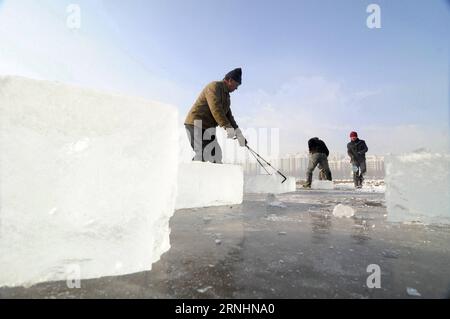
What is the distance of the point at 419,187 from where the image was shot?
2443 millimetres

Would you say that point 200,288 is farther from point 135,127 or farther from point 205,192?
point 205,192

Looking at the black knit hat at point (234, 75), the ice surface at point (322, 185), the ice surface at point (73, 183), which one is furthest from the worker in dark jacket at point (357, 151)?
the ice surface at point (73, 183)

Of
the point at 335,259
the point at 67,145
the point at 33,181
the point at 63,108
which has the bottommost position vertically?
the point at 335,259

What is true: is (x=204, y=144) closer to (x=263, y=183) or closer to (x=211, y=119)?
(x=211, y=119)

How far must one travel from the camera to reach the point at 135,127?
1373 millimetres

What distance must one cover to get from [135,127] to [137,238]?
0.54m

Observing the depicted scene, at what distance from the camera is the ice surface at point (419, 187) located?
7.74 ft

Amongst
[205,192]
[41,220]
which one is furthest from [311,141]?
[41,220]

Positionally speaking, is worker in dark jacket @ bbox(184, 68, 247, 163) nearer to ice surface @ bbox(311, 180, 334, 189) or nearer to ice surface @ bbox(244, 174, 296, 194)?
ice surface @ bbox(244, 174, 296, 194)

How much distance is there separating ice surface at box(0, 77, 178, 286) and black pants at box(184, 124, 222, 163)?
3095 millimetres

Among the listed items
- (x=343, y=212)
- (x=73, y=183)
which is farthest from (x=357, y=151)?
(x=73, y=183)

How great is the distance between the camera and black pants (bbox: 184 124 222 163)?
452 centimetres

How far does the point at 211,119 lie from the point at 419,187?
3042 millimetres

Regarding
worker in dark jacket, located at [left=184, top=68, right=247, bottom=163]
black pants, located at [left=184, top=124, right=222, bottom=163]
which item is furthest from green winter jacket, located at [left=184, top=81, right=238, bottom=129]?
black pants, located at [left=184, top=124, right=222, bottom=163]
